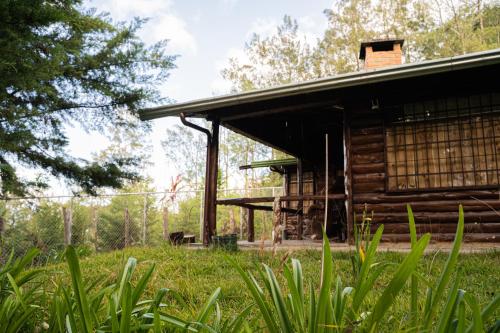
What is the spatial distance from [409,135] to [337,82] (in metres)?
1.58

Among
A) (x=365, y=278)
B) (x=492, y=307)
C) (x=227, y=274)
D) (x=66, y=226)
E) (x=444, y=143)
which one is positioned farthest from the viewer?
(x=66, y=226)

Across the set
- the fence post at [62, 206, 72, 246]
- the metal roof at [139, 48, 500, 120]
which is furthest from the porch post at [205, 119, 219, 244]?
the fence post at [62, 206, 72, 246]

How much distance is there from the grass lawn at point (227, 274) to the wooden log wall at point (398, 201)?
143 centimetres

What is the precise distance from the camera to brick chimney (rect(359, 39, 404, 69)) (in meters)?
8.90

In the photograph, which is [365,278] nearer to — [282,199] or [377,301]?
[377,301]

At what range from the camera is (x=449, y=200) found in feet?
20.0

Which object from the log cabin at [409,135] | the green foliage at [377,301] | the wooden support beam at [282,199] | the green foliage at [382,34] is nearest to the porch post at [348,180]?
the log cabin at [409,135]

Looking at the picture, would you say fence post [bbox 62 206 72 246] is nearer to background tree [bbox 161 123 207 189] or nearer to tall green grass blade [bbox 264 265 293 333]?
tall green grass blade [bbox 264 265 293 333]

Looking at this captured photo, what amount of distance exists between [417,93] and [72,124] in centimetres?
583

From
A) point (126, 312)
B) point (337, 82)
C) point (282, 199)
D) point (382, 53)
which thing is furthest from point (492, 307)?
point (382, 53)

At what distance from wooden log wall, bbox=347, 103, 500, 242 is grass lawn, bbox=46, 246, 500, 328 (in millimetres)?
1432

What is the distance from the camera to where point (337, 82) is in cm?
592

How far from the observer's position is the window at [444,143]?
5.98 metres

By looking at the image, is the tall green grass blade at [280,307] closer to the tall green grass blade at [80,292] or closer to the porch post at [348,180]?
the tall green grass blade at [80,292]
